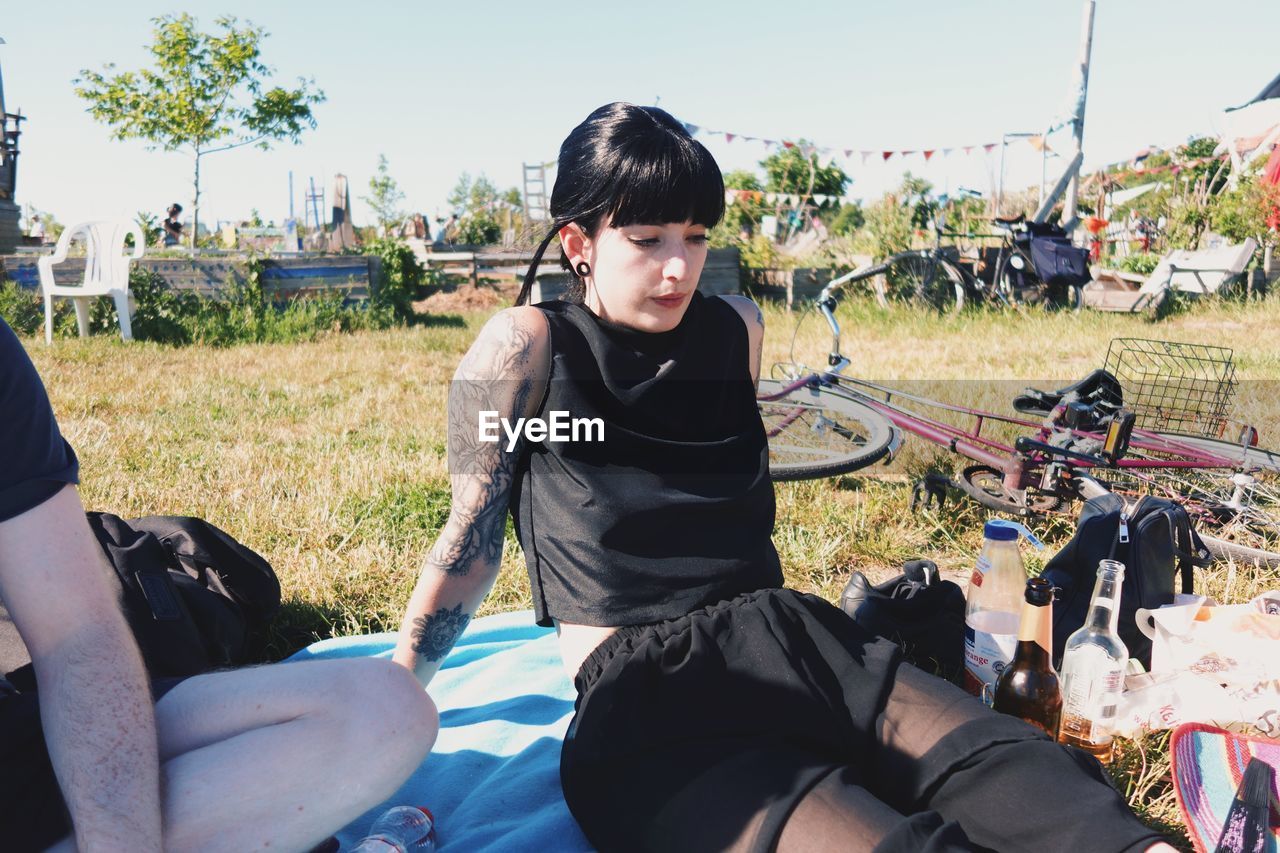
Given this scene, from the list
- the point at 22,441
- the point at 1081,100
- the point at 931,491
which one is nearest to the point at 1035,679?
the point at 22,441

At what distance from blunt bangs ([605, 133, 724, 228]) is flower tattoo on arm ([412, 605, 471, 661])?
92 centimetres

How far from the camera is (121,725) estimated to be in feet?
4.63

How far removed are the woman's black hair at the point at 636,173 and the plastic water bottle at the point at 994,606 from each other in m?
1.11

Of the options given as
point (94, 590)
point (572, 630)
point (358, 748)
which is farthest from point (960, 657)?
point (94, 590)

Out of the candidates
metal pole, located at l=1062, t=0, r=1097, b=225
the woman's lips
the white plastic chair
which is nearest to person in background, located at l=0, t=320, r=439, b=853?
the woman's lips

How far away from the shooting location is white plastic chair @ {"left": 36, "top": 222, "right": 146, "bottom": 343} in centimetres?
891

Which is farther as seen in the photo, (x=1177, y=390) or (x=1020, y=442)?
(x=1177, y=390)

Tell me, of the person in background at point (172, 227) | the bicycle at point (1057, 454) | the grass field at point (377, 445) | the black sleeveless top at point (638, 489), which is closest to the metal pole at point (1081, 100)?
the grass field at point (377, 445)

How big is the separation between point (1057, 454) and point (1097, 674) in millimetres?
1688

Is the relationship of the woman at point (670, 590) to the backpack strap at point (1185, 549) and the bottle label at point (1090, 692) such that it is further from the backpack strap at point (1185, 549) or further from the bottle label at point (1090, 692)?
the backpack strap at point (1185, 549)

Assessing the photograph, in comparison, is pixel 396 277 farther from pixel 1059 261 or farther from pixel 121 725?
pixel 121 725

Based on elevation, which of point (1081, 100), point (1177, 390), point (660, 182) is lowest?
point (1177, 390)

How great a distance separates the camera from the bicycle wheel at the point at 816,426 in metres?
4.29
